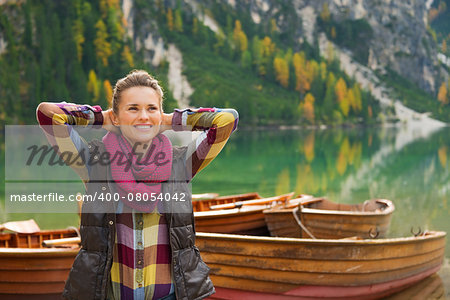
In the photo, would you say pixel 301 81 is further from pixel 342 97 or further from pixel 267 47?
pixel 267 47

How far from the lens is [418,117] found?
142 metres

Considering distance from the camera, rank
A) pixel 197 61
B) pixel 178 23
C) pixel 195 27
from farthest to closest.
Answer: pixel 195 27
pixel 178 23
pixel 197 61

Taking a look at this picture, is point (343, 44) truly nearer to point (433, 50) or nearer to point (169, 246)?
point (433, 50)

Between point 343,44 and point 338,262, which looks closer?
point 338,262

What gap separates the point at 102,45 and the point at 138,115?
105131 mm

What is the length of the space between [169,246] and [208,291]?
0.34 metres

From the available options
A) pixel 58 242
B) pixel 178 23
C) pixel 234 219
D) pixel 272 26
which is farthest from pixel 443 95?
pixel 58 242

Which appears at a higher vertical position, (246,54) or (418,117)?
(246,54)

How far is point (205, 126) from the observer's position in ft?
8.71

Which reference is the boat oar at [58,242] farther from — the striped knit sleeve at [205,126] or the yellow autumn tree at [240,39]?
the yellow autumn tree at [240,39]

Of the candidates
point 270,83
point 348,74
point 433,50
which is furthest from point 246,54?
point 433,50

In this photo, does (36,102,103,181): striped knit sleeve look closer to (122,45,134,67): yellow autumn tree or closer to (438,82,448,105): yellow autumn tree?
(122,45,134,67): yellow autumn tree

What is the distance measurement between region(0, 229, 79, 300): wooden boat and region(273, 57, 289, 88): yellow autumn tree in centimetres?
12751

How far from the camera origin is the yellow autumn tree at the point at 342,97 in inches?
4961
